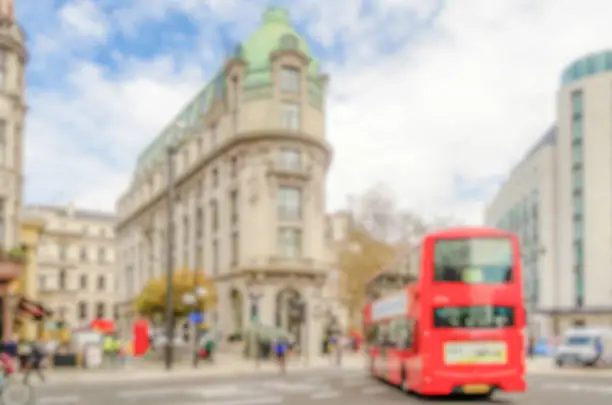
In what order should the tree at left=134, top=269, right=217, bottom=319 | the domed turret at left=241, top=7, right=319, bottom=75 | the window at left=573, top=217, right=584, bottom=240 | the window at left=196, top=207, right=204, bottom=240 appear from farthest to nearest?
the window at left=573, top=217, right=584, bottom=240, the window at left=196, top=207, right=204, bottom=240, the domed turret at left=241, top=7, right=319, bottom=75, the tree at left=134, top=269, right=217, bottom=319

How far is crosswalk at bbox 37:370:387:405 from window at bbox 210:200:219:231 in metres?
32.5

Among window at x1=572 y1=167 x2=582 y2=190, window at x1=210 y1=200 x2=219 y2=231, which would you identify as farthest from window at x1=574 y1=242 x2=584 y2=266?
window at x1=210 y1=200 x2=219 y2=231

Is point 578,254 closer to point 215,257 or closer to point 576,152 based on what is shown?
point 576,152

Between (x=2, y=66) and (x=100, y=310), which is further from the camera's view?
(x=100, y=310)

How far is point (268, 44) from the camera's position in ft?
190

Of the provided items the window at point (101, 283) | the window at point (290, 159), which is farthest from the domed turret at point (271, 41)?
the window at point (101, 283)

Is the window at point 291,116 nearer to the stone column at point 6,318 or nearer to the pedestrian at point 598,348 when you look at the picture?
the pedestrian at point 598,348

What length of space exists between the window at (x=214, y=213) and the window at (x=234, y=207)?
127 inches

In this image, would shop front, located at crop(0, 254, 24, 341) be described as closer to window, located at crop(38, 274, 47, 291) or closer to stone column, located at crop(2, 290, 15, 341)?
stone column, located at crop(2, 290, 15, 341)

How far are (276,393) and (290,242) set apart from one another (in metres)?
32.8

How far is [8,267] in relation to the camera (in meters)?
32.8

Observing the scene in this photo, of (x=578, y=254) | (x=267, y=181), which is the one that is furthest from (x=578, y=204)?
(x=267, y=181)

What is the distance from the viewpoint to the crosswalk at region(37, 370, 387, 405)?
66.0 ft

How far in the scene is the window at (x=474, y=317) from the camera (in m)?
18.6
